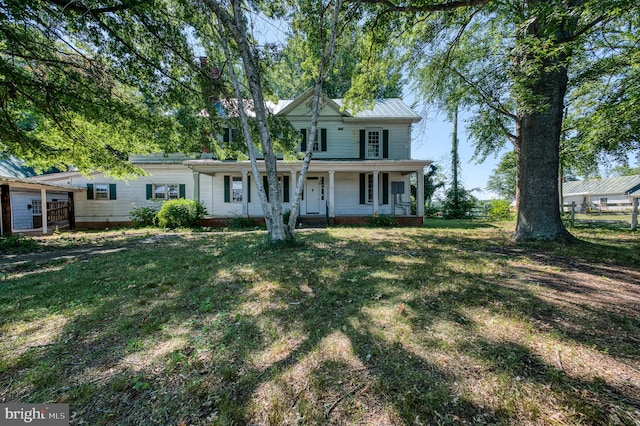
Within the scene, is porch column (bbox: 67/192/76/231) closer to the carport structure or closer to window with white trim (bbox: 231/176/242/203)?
the carport structure

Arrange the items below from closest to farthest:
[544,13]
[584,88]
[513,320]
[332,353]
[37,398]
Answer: [37,398] < [332,353] < [513,320] < [544,13] < [584,88]

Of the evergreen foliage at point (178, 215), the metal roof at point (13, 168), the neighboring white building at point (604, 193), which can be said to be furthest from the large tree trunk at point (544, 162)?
the neighboring white building at point (604, 193)

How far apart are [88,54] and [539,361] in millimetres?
12244

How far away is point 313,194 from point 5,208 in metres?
13.4

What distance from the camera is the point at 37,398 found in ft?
6.06

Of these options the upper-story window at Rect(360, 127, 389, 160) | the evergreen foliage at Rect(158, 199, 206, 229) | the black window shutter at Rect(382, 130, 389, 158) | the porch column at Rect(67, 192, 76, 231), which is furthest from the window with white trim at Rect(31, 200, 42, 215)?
the black window shutter at Rect(382, 130, 389, 158)

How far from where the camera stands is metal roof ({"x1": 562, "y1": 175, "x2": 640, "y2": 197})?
111ft

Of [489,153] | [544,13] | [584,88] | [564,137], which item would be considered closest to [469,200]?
[489,153]

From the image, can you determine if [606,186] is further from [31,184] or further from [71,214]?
[71,214]

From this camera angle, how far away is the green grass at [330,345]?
5.54 feet

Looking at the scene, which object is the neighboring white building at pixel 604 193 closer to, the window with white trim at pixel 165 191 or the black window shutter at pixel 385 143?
the black window shutter at pixel 385 143

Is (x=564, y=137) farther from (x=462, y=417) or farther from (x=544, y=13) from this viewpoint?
(x=462, y=417)

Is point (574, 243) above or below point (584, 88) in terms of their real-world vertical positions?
below

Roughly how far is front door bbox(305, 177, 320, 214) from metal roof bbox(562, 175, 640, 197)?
4122 cm
